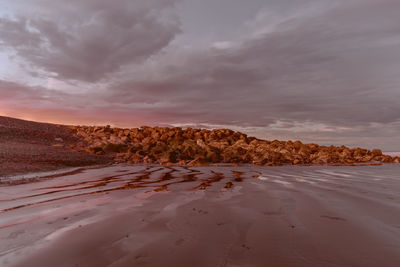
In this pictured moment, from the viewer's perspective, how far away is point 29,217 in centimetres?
410

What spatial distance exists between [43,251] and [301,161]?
20.6 metres

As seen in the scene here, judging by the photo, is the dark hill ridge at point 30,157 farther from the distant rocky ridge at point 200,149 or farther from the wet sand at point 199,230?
the wet sand at point 199,230

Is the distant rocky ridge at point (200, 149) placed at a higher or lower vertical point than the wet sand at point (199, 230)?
higher

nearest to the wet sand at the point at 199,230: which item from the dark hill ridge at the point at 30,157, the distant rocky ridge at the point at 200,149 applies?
the dark hill ridge at the point at 30,157

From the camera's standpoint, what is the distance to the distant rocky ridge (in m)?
19.4

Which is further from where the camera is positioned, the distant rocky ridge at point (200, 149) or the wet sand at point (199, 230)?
the distant rocky ridge at point (200, 149)

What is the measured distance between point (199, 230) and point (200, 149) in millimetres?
18242

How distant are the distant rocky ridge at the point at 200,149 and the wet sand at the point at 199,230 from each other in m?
11.7

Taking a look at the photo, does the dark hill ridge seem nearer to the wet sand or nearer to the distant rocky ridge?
the distant rocky ridge

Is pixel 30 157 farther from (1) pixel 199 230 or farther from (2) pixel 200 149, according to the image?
(1) pixel 199 230

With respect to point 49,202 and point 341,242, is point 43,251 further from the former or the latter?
point 341,242

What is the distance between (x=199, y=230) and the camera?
341 centimetres

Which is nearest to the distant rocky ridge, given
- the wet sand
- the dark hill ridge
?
the dark hill ridge

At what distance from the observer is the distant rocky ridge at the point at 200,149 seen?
19375 millimetres
